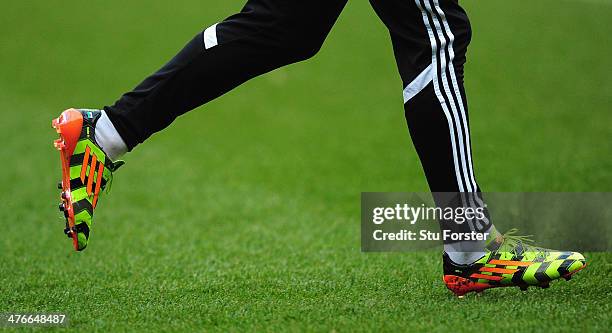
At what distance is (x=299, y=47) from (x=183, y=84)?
1.03 feet

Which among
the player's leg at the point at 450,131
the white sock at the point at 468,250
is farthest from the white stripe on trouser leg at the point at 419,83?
the white sock at the point at 468,250

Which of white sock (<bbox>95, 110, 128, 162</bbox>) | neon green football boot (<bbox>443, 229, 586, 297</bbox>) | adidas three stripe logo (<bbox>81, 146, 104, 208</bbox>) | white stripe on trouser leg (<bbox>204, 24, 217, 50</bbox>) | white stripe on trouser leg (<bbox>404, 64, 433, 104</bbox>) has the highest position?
white stripe on trouser leg (<bbox>204, 24, 217, 50</bbox>)

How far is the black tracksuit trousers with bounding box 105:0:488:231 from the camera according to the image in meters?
2.22

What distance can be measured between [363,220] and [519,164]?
1.35 metres

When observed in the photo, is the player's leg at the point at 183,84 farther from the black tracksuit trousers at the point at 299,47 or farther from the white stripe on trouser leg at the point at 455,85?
the white stripe on trouser leg at the point at 455,85

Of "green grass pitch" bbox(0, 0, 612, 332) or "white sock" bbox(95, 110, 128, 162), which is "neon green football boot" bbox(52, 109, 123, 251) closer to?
"white sock" bbox(95, 110, 128, 162)

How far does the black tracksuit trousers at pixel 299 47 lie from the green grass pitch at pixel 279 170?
41 centimetres

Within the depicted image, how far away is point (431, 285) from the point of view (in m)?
2.53

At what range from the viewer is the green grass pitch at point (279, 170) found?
228 cm

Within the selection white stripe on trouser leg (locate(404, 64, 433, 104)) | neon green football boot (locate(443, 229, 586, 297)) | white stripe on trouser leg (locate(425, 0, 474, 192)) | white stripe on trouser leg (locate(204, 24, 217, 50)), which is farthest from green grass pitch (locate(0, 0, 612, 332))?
white stripe on trouser leg (locate(204, 24, 217, 50))

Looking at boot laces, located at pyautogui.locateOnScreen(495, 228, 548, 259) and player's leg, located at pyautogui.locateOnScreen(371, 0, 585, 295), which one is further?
boot laces, located at pyautogui.locateOnScreen(495, 228, 548, 259)

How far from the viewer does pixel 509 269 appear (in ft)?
7.59

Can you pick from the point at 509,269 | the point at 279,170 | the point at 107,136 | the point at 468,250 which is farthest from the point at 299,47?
the point at 279,170

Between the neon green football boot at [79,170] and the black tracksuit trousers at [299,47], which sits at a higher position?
the black tracksuit trousers at [299,47]
